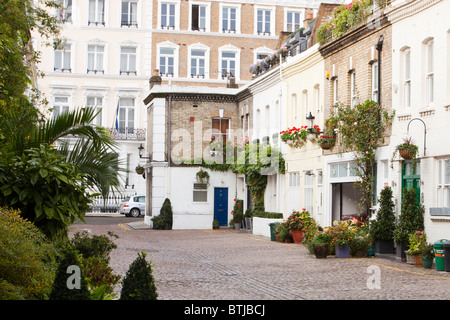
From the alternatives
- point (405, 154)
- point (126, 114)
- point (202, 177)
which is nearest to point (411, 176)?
point (405, 154)

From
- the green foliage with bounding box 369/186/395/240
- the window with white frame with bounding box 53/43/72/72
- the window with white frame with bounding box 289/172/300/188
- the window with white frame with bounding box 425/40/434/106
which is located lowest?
the green foliage with bounding box 369/186/395/240

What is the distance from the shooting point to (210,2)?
5444 centimetres

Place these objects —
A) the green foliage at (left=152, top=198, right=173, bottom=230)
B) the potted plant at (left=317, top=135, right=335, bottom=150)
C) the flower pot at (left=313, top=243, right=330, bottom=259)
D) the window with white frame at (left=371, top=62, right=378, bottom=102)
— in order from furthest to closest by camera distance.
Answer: the green foliage at (left=152, top=198, right=173, bottom=230) → the potted plant at (left=317, top=135, right=335, bottom=150) → the window with white frame at (left=371, top=62, right=378, bottom=102) → the flower pot at (left=313, top=243, right=330, bottom=259)

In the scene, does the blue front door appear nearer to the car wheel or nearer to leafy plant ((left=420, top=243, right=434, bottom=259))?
the car wheel

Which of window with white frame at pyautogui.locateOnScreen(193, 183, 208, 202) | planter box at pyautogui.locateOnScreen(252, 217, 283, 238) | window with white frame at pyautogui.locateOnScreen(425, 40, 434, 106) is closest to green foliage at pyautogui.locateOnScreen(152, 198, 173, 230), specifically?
window with white frame at pyautogui.locateOnScreen(193, 183, 208, 202)

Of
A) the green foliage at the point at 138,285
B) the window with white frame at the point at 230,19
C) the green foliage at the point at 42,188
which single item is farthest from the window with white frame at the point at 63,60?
the green foliage at the point at 138,285

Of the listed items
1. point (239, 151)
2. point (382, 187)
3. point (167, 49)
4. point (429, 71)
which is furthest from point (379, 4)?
point (167, 49)

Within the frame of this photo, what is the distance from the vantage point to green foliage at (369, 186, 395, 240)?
19.6m

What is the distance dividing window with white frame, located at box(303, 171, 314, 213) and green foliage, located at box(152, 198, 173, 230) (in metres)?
10.2

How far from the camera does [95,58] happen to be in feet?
176

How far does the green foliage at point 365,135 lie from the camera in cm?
2097

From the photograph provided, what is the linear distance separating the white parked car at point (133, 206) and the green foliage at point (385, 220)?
97.8 ft

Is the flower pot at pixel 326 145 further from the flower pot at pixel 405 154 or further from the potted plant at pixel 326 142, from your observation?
the flower pot at pixel 405 154
